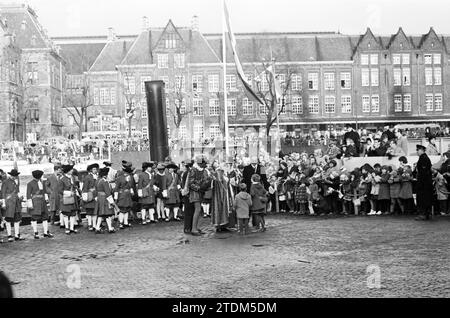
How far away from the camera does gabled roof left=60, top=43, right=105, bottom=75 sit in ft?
284

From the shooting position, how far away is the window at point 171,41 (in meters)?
73.6

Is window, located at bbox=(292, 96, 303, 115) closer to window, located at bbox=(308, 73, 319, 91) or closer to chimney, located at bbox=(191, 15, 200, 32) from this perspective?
window, located at bbox=(308, 73, 319, 91)

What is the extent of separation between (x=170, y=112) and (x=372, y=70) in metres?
25.6

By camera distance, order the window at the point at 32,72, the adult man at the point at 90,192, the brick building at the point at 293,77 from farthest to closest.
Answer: the brick building at the point at 293,77 < the window at the point at 32,72 < the adult man at the point at 90,192

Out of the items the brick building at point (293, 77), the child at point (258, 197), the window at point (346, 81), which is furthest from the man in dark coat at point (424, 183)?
the window at point (346, 81)

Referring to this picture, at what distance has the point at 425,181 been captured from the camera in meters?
16.7

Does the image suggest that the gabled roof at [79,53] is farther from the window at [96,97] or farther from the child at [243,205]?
the child at [243,205]

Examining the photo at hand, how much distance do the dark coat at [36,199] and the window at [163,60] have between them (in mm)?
58474

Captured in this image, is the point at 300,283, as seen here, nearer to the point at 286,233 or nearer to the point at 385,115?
the point at 286,233

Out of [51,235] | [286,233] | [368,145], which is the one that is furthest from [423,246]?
[368,145]

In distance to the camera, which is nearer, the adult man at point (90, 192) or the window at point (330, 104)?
the adult man at point (90, 192)

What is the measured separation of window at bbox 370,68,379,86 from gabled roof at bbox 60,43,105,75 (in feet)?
125

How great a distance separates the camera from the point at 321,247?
13070 millimetres

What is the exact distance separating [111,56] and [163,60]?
711 centimetres
